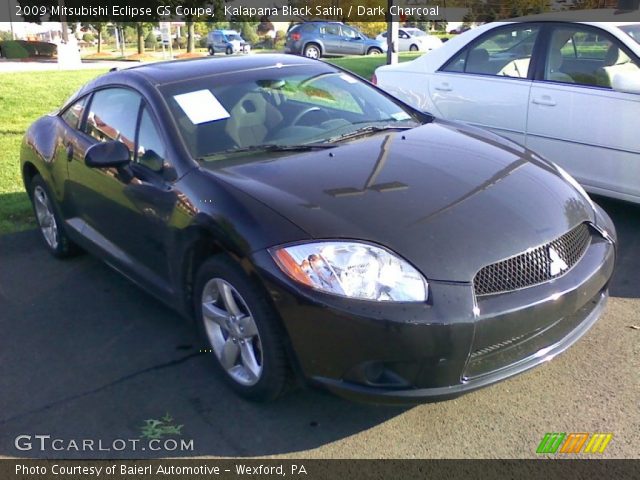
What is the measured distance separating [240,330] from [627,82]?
3.38 metres

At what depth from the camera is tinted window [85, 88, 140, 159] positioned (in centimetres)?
382

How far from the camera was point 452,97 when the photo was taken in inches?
232

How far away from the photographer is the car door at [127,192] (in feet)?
11.3

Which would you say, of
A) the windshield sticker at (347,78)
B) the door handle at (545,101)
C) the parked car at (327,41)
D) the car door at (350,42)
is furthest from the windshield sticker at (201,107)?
the car door at (350,42)

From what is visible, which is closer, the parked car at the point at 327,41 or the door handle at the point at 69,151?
the door handle at the point at 69,151

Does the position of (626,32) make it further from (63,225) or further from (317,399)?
(63,225)

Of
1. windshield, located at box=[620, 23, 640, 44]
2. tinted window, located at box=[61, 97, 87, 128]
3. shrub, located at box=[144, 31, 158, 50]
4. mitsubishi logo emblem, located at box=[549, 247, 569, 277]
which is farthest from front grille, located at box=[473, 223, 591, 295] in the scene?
shrub, located at box=[144, 31, 158, 50]

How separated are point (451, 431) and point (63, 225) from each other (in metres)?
3.19

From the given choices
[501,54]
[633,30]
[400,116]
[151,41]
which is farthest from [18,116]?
[151,41]

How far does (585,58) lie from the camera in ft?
16.9

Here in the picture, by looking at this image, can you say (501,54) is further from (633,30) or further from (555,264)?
(555,264)

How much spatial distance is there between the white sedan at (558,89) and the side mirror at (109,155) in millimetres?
3303

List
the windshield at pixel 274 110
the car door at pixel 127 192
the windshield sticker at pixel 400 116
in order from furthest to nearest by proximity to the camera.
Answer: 1. the windshield sticker at pixel 400 116
2. the windshield at pixel 274 110
3. the car door at pixel 127 192

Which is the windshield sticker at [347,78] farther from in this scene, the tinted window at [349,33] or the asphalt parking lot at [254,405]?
the tinted window at [349,33]
